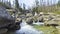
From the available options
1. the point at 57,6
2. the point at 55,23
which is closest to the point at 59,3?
the point at 57,6

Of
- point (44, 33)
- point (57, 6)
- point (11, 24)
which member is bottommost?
point (44, 33)

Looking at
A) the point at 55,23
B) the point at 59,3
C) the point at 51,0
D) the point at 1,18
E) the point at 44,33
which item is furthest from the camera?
the point at 51,0

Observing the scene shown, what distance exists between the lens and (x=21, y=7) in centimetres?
6388

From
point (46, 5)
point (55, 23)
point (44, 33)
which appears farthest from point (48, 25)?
point (46, 5)

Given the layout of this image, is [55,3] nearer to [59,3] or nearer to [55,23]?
[59,3]

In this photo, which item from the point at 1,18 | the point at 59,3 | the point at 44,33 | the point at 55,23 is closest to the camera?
the point at 1,18

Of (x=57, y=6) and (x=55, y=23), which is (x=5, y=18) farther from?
(x=57, y=6)

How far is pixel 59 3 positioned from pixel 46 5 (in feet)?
30.8

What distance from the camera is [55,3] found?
219 feet

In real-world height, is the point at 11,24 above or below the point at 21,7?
below

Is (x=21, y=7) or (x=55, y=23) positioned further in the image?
(x=21, y=7)

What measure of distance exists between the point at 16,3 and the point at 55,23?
38.4 m

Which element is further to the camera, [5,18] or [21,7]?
[21,7]

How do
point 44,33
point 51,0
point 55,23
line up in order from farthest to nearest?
point 51,0, point 55,23, point 44,33
